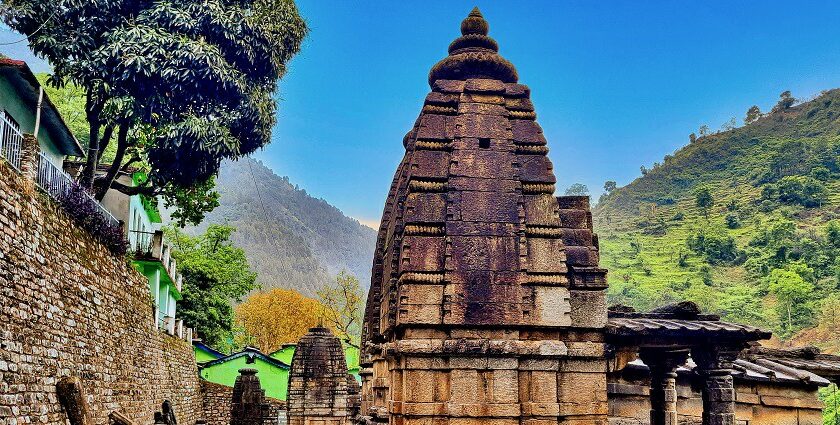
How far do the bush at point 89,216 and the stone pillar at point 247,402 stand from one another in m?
7.51

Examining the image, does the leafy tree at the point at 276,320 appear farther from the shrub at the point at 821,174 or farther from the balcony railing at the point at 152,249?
the shrub at the point at 821,174

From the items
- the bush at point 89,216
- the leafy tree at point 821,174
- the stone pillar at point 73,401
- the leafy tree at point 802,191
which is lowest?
the stone pillar at point 73,401

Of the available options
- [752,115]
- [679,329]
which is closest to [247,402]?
[679,329]

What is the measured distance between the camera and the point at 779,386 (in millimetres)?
9859

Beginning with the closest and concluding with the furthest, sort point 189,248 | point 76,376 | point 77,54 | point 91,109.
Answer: point 76,376 → point 77,54 → point 91,109 → point 189,248

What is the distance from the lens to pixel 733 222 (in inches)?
2183

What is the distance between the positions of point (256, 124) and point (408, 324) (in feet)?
30.9

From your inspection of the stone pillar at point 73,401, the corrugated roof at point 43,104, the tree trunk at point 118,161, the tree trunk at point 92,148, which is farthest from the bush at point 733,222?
the stone pillar at point 73,401

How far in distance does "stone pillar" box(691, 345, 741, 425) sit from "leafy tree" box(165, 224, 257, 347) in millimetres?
27851

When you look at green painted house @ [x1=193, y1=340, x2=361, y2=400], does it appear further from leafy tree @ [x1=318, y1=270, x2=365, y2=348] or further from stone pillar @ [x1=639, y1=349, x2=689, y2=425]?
stone pillar @ [x1=639, y1=349, x2=689, y2=425]

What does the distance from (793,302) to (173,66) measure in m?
36.6

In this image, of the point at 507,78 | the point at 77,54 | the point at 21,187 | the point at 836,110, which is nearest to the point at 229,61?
the point at 77,54

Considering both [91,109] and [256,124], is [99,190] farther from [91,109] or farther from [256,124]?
[256,124]

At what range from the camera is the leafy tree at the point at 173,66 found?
13.7 metres
